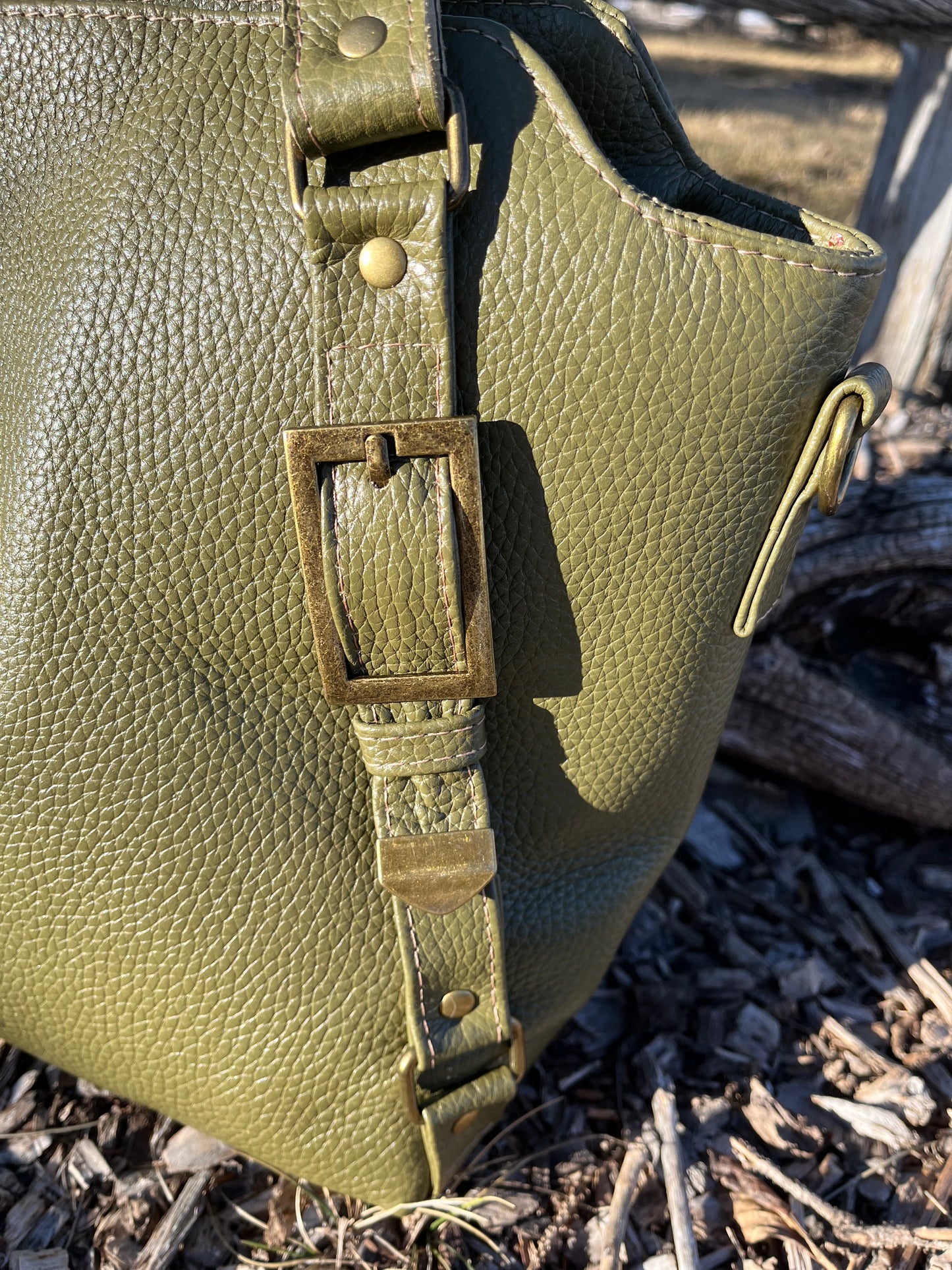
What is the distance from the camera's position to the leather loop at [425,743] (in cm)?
87

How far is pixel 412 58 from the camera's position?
28.4 inches

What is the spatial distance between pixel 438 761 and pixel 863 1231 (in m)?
0.76

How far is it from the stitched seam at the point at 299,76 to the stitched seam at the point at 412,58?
8cm

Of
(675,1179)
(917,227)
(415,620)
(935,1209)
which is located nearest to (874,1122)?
(935,1209)

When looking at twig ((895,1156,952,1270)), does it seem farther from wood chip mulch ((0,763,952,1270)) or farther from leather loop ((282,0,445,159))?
leather loop ((282,0,445,159))

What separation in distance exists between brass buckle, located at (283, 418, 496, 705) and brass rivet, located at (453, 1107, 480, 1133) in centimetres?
46

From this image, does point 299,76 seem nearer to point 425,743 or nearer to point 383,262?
point 383,262

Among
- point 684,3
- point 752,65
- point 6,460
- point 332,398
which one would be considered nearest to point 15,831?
point 6,460

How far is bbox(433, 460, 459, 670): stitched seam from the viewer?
796mm

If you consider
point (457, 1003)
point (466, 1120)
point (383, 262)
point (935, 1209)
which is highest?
point (383, 262)

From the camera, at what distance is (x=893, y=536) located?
1.60 meters

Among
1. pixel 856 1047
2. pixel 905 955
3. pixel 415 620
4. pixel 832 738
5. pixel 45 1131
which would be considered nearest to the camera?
pixel 415 620

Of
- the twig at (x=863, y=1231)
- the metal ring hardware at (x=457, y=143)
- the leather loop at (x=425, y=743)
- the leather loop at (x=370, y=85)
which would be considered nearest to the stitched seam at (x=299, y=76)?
the leather loop at (x=370, y=85)

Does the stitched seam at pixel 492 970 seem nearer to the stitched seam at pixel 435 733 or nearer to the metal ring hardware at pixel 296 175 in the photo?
the stitched seam at pixel 435 733
